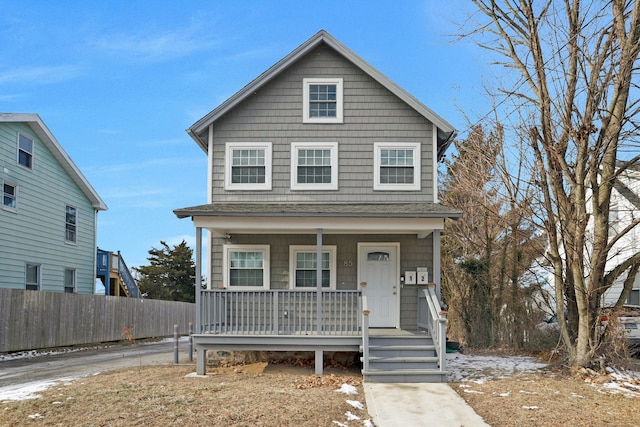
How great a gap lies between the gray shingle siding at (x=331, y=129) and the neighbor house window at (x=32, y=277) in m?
11.1

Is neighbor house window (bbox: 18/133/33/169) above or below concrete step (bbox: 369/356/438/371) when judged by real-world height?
above

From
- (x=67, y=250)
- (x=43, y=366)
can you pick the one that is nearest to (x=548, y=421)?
(x=43, y=366)

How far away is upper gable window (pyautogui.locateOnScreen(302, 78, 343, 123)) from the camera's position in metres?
14.9

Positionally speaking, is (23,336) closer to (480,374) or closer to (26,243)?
(26,243)

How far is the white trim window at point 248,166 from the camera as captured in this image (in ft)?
48.1

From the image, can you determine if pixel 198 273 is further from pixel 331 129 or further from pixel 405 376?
pixel 331 129

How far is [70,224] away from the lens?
25.1m

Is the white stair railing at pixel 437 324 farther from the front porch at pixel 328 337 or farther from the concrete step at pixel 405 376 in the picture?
the concrete step at pixel 405 376

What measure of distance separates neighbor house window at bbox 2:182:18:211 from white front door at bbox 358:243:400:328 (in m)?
13.2

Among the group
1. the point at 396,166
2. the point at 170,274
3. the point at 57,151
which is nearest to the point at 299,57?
the point at 396,166

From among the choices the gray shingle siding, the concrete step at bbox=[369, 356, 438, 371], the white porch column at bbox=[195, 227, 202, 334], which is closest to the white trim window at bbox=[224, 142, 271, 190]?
the gray shingle siding

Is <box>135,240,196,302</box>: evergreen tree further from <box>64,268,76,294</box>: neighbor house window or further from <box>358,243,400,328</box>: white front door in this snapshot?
<box>358,243,400,328</box>: white front door

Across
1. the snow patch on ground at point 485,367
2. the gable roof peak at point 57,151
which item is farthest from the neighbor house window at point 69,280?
the snow patch on ground at point 485,367

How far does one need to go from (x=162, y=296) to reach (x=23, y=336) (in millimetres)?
23436
